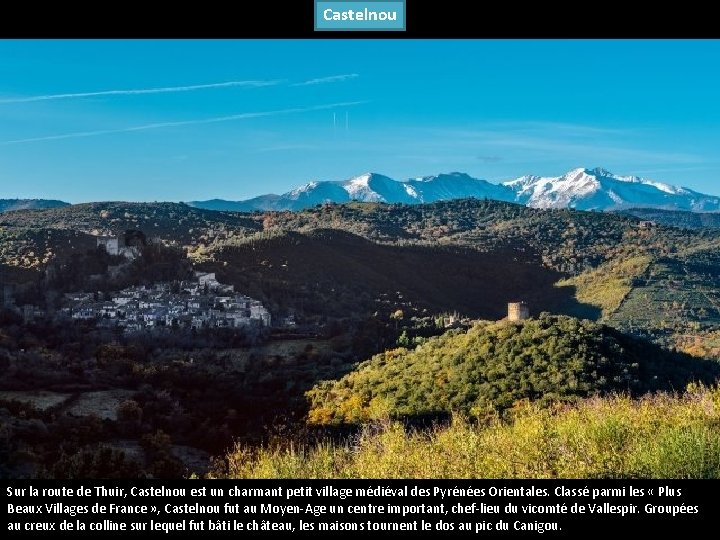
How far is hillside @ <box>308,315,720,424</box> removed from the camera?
2570 centimetres

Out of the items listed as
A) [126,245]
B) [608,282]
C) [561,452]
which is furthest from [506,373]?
[608,282]

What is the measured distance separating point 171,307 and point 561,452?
4245 centimetres

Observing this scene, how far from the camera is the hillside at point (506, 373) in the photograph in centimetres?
2570

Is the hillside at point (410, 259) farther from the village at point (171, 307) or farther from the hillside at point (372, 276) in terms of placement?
the village at point (171, 307)

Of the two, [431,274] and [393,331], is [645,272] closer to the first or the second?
[431,274]

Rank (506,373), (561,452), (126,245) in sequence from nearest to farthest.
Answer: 1. (561,452)
2. (506,373)
3. (126,245)

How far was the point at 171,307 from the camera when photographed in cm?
4872

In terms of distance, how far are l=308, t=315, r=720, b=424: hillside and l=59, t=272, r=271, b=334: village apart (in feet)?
53.6

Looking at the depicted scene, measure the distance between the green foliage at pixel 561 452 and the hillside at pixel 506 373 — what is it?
10.9 metres
